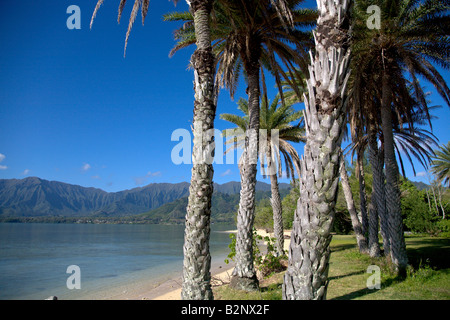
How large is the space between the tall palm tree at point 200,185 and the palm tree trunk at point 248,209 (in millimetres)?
3818

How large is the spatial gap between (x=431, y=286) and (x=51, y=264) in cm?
2674

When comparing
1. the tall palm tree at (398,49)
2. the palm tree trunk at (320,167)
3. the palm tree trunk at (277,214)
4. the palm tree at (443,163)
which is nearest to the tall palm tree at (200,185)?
the palm tree trunk at (320,167)

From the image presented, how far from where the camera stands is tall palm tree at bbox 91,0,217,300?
5.00 meters

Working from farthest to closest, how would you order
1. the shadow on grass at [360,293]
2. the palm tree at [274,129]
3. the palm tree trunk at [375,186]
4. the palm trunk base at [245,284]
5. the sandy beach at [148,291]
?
the palm tree at [274,129]
the palm tree trunk at [375,186]
the sandy beach at [148,291]
the palm trunk base at [245,284]
the shadow on grass at [360,293]

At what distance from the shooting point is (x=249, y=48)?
10344 millimetres

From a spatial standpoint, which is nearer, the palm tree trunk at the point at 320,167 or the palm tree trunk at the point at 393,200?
the palm tree trunk at the point at 320,167

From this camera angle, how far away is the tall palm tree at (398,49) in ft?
31.1

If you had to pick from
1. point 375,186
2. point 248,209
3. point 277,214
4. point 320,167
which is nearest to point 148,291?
point 248,209

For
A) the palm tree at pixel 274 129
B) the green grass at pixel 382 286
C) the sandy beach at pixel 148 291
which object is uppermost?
the palm tree at pixel 274 129

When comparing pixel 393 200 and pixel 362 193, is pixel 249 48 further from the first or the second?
pixel 362 193

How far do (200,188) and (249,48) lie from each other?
7.28m

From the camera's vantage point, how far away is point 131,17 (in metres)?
8.19

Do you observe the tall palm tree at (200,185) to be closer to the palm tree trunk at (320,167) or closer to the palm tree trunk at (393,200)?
the palm tree trunk at (320,167)

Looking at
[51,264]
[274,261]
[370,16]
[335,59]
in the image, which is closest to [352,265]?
[274,261]
